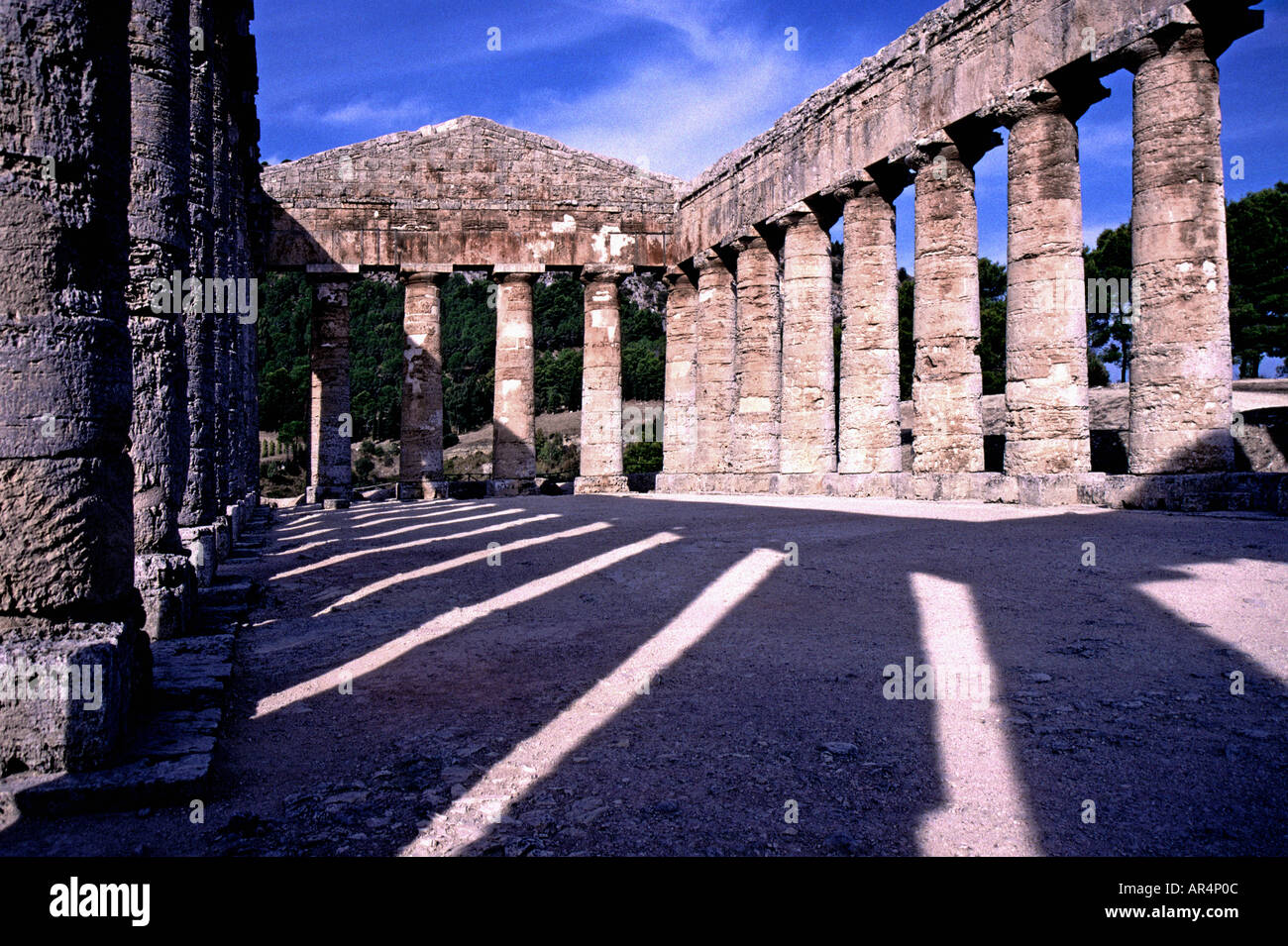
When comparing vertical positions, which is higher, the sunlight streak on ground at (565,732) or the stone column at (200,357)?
the stone column at (200,357)

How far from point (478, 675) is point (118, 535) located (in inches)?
76.1

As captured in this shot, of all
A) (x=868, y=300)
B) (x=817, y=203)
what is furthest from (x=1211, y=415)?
(x=817, y=203)

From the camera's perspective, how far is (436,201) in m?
22.7

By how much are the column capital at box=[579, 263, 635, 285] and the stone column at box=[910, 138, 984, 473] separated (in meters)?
9.78

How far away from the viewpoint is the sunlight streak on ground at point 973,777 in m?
2.79

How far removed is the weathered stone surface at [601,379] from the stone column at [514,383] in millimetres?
1425

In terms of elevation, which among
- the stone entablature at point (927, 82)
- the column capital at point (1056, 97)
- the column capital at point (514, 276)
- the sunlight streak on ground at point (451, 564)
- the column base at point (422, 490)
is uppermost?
the stone entablature at point (927, 82)

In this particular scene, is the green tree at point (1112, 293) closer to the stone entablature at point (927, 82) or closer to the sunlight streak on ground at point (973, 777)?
the stone entablature at point (927, 82)

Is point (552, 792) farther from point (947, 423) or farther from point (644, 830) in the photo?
point (947, 423)

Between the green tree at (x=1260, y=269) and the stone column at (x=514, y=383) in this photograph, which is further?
the green tree at (x=1260, y=269)

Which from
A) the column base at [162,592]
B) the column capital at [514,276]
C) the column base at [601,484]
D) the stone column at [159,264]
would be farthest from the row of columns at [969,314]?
the column base at [162,592]

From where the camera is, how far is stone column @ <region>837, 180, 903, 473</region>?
53.2 feet

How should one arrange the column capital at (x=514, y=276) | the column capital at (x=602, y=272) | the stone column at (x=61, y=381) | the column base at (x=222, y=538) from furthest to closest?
the column capital at (x=602, y=272) < the column capital at (x=514, y=276) < the column base at (x=222, y=538) < the stone column at (x=61, y=381)

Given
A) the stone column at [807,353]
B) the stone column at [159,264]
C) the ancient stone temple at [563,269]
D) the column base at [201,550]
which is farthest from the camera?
the stone column at [807,353]
